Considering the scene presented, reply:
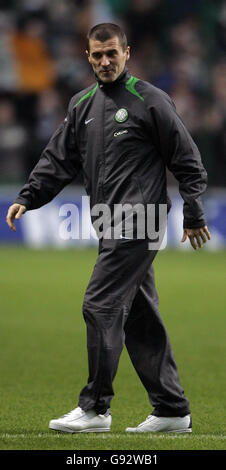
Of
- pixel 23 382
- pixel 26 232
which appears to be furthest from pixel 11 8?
pixel 23 382

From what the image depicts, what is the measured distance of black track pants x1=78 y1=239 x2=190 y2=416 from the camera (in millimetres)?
5766

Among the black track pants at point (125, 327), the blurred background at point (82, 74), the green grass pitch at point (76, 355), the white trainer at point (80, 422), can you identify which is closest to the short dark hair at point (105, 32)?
the black track pants at point (125, 327)

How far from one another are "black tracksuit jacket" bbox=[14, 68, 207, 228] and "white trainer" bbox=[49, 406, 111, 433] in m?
1.13

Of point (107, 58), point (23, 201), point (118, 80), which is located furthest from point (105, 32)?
point (23, 201)

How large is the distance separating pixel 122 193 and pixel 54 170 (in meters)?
0.47

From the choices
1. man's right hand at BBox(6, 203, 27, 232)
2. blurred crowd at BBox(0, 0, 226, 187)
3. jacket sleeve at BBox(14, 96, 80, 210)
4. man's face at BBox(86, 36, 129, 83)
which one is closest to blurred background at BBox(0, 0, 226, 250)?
blurred crowd at BBox(0, 0, 226, 187)

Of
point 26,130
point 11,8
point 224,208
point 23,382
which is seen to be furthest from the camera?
point 11,8

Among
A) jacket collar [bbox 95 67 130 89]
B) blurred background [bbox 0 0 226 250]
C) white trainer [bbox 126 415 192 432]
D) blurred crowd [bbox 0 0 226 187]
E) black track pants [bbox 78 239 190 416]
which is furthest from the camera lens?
blurred crowd [bbox 0 0 226 187]

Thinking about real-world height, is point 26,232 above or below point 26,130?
below

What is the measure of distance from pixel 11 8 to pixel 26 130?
3.11 m

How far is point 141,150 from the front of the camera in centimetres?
589

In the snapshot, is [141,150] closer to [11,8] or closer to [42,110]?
[42,110]

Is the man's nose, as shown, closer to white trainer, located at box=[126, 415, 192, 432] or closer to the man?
the man

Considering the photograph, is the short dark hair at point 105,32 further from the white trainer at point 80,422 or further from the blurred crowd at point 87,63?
the blurred crowd at point 87,63
